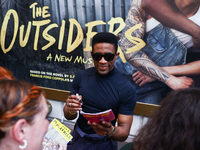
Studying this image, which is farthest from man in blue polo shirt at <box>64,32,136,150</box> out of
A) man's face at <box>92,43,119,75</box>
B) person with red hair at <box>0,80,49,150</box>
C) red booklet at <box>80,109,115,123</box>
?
person with red hair at <box>0,80,49,150</box>

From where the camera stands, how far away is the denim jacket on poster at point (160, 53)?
2250 millimetres

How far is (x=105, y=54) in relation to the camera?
1.59 m

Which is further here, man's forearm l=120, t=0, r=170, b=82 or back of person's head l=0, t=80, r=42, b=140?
man's forearm l=120, t=0, r=170, b=82

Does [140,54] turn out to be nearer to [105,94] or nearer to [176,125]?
[105,94]

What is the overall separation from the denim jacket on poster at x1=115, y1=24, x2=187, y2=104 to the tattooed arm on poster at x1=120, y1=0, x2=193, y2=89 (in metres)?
0.06

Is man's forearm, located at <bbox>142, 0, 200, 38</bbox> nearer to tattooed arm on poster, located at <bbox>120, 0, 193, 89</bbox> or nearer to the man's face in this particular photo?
tattooed arm on poster, located at <bbox>120, 0, 193, 89</bbox>

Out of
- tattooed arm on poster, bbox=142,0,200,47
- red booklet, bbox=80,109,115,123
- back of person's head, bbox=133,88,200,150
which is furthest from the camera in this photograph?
tattooed arm on poster, bbox=142,0,200,47

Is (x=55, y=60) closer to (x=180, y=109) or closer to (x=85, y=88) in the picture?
(x=85, y=88)

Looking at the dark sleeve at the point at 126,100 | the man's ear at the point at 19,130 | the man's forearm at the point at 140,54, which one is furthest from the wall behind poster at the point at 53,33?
the man's ear at the point at 19,130

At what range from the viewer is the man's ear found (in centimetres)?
81

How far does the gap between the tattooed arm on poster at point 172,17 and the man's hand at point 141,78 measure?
674mm

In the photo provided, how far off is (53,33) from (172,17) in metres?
1.82

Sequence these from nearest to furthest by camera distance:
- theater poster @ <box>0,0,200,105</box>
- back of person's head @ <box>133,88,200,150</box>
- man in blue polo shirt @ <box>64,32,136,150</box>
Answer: back of person's head @ <box>133,88,200,150</box>, man in blue polo shirt @ <box>64,32,136,150</box>, theater poster @ <box>0,0,200,105</box>

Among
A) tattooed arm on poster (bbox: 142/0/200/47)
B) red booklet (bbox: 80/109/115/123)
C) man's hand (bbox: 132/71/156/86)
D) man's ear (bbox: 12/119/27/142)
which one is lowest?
man's hand (bbox: 132/71/156/86)
